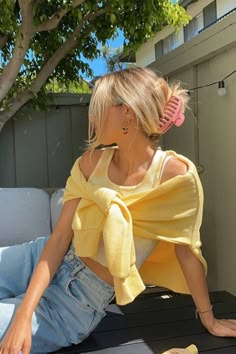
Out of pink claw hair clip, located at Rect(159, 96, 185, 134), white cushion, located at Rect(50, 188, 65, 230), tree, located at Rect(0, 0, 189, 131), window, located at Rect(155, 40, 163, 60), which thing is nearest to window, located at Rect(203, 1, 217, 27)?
window, located at Rect(155, 40, 163, 60)

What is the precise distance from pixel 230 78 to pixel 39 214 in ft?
4.49

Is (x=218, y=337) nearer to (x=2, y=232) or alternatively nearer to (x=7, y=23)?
(x=2, y=232)

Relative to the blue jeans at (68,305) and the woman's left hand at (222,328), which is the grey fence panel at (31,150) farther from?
the woman's left hand at (222,328)

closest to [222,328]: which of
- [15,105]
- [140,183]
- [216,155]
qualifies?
[140,183]

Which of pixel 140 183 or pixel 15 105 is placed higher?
pixel 15 105

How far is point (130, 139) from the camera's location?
131cm

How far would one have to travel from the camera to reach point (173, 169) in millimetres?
1297

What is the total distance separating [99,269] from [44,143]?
100 inches

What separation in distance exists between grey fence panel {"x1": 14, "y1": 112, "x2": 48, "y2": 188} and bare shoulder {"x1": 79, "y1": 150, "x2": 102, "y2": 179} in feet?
7.72

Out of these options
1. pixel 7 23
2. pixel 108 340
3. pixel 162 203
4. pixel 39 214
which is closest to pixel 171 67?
pixel 7 23

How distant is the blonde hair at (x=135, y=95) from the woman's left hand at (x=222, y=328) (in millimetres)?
694

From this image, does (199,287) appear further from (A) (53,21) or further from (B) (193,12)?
(B) (193,12)

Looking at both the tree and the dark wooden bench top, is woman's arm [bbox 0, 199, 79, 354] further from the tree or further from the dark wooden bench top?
the tree

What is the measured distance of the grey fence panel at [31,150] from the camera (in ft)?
11.9
